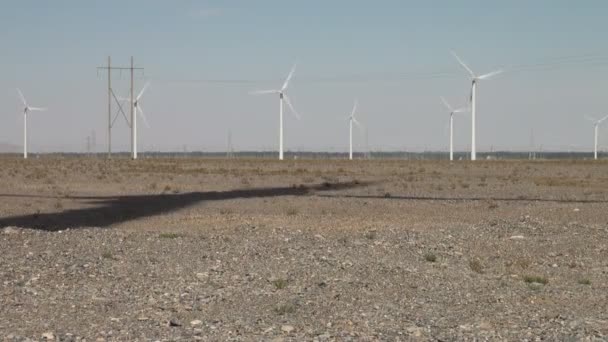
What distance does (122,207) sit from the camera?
3928 centimetres

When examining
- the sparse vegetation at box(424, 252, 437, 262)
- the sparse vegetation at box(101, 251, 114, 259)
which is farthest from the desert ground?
the sparse vegetation at box(101, 251, 114, 259)

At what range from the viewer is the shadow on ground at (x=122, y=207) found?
31.8m

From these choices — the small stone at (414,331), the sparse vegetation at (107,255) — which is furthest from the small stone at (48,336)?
the sparse vegetation at (107,255)

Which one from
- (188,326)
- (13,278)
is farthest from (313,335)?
(13,278)

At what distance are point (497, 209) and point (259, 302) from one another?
2392 cm

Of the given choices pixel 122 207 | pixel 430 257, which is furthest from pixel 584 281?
pixel 122 207

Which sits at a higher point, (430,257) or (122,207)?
(430,257)

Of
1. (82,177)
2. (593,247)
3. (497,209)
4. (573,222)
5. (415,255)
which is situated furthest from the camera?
(82,177)

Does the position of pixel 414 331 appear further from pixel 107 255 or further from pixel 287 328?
Answer: pixel 107 255

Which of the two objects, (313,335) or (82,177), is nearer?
(313,335)

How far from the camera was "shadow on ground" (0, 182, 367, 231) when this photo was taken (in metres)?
31.8

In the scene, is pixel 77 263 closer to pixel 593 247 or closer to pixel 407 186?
pixel 593 247

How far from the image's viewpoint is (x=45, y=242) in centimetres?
2089

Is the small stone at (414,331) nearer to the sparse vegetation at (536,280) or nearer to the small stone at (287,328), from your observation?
the small stone at (287,328)
